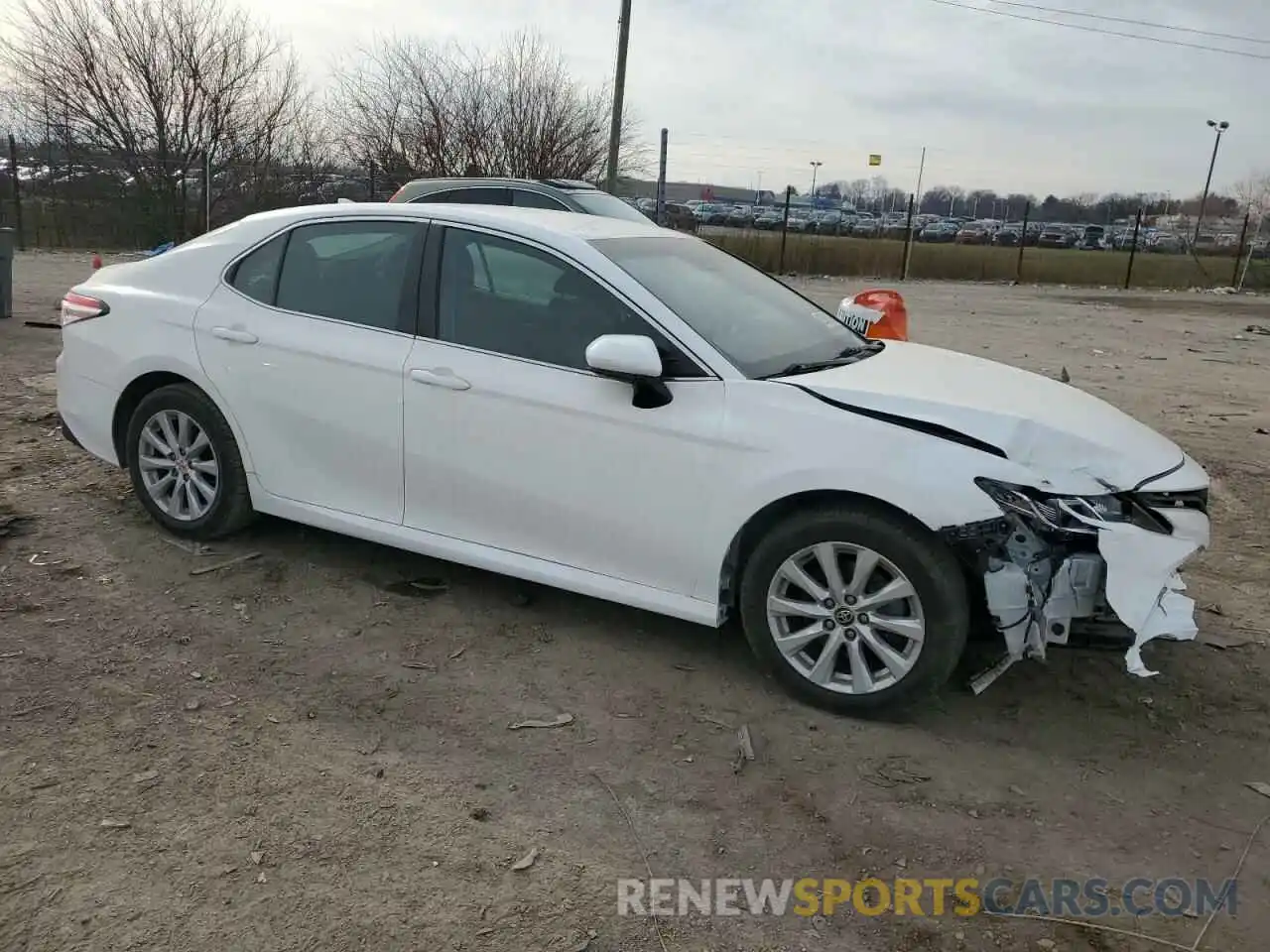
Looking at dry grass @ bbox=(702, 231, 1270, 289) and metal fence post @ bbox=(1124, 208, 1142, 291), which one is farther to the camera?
metal fence post @ bbox=(1124, 208, 1142, 291)

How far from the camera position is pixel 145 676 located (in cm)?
356

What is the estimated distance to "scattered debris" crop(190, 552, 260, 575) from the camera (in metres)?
4.45

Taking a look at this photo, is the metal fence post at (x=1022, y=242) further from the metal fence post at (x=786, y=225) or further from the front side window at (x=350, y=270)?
the front side window at (x=350, y=270)

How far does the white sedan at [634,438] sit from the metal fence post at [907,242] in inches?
927

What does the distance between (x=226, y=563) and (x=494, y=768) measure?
206 cm

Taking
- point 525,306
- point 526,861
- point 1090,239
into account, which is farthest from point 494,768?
point 1090,239

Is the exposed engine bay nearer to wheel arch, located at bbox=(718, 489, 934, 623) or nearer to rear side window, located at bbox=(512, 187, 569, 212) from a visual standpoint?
wheel arch, located at bbox=(718, 489, 934, 623)

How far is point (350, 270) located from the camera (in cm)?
429

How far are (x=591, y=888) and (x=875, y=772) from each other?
107cm

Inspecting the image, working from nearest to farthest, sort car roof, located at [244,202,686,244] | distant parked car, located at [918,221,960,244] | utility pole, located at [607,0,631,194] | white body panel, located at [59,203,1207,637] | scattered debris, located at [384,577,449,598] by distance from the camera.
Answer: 1. white body panel, located at [59,203,1207,637]
2. car roof, located at [244,202,686,244]
3. scattered debris, located at [384,577,449,598]
4. utility pole, located at [607,0,631,194]
5. distant parked car, located at [918,221,960,244]

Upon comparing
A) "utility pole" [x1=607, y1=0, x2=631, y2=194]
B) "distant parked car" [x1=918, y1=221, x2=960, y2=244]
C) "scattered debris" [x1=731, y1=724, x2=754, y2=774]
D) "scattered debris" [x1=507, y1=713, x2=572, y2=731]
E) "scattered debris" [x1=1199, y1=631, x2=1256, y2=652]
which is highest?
"utility pole" [x1=607, y1=0, x2=631, y2=194]

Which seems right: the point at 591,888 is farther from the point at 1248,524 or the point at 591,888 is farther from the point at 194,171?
the point at 194,171

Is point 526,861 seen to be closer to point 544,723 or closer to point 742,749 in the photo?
point 544,723

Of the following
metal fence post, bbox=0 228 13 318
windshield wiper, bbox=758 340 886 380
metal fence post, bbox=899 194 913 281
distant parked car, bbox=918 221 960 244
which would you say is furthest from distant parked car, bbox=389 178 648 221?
distant parked car, bbox=918 221 960 244
